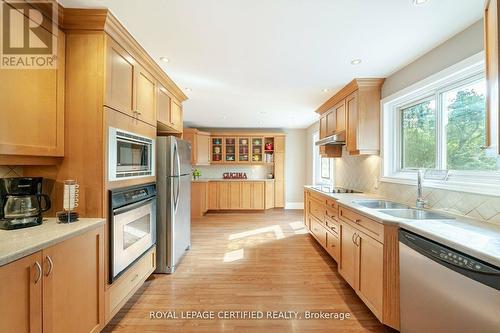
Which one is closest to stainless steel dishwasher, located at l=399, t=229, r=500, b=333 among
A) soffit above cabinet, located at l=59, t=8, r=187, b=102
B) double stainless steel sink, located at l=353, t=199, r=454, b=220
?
double stainless steel sink, located at l=353, t=199, r=454, b=220

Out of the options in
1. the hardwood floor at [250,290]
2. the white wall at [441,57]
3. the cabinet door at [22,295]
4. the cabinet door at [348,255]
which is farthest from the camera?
the cabinet door at [348,255]

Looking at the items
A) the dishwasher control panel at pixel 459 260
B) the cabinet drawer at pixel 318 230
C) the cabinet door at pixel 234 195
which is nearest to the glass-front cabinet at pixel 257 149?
the cabinet door at pixel 234 195

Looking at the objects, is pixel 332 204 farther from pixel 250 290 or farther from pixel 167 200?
pixel 167 200

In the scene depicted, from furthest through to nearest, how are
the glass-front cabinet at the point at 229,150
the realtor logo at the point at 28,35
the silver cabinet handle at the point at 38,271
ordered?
the glass-front cabinet at the point at 229,150 → the realtor logo at the point at 28,35 → the silver cabinet handle at the point at 38,271

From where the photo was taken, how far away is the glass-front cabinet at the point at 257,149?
6.64m

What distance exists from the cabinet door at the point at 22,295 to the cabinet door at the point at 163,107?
1.85 meters

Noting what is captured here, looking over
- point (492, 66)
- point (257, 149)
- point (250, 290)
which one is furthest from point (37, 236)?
point (257, 149)

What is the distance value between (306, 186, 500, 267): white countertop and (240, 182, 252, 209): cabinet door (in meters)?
4.49

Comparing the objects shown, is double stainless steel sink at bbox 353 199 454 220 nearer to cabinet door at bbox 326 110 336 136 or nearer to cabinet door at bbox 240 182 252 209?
cabinet door at bbox 326 110 336 136

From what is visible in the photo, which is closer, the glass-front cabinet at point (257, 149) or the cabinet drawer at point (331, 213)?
the cabinet drawer at point (331, 213)

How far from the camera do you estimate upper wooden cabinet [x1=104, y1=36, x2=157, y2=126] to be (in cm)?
174

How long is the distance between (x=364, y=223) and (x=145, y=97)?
8.14 ft

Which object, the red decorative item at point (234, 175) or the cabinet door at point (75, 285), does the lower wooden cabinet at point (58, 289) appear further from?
the red decorative item at point (234, 175)

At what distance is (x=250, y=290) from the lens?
7.81 ft
